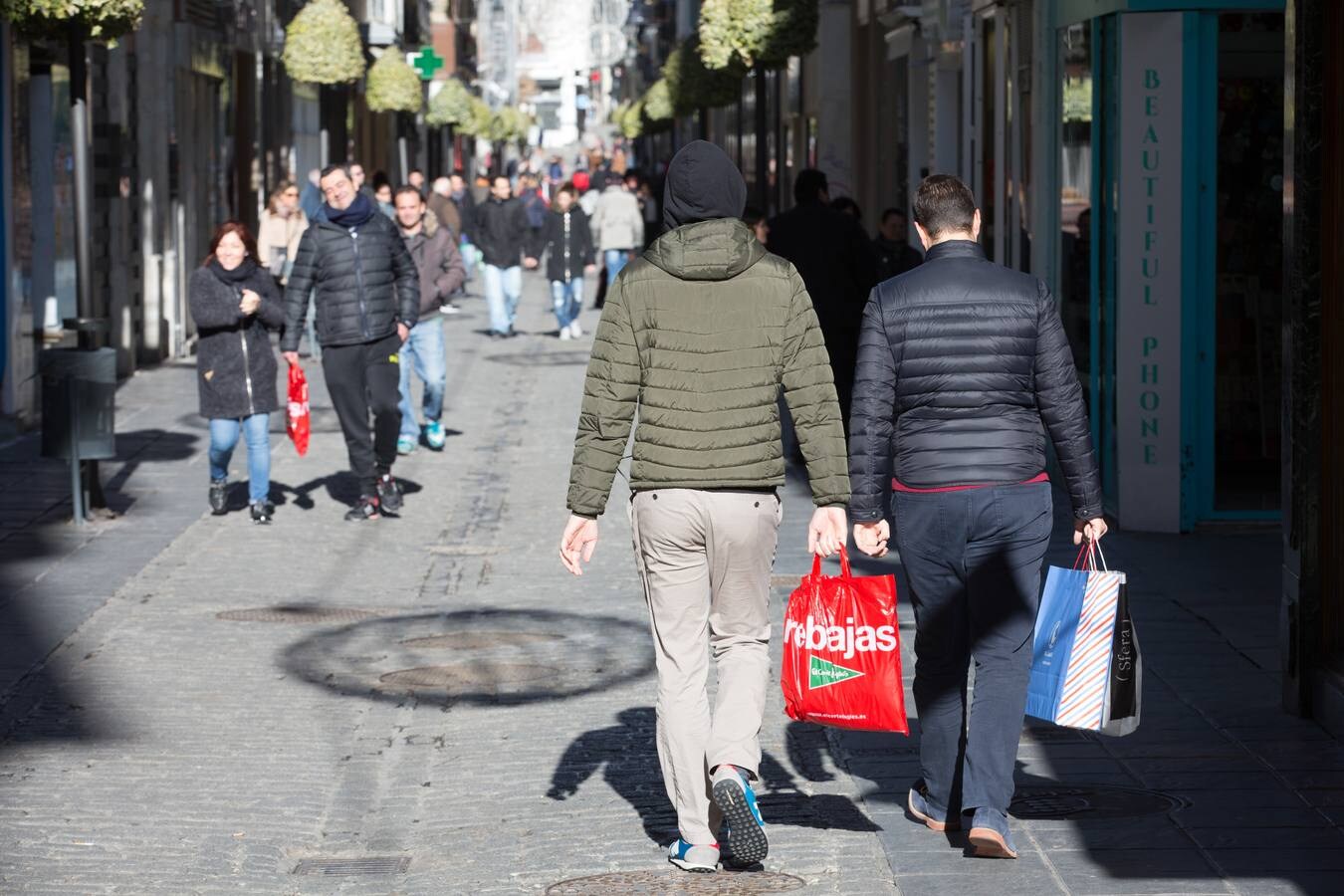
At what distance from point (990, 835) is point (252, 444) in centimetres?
758

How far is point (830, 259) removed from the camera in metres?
13.9

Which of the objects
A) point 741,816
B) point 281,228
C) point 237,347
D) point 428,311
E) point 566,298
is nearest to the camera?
point 741,816

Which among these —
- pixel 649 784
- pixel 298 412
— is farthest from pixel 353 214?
pixel 649 784

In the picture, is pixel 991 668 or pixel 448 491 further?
pixel 448 491

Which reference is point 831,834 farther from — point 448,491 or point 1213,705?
point 448,491

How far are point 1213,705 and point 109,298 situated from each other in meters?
15.3

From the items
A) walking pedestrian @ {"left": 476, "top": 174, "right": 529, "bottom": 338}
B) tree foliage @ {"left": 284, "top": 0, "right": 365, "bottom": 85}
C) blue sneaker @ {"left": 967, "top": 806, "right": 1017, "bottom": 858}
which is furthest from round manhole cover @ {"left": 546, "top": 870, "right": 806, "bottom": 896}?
tree foliage @ {"left": 284, "top": 0, "right": 365, "bottom": 85}

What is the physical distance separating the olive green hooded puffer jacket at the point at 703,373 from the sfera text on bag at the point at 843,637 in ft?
1.03

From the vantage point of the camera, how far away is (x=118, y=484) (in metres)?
14.1

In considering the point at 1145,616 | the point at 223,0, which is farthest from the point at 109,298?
the point at 1145,616

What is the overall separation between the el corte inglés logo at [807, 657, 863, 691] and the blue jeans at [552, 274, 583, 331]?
2067 centimetres

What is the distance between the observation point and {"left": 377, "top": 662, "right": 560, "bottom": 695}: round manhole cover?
28.2 ft

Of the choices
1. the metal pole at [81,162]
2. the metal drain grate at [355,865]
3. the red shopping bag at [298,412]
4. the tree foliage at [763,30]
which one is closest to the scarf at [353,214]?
the red shopping bag at [298,412]

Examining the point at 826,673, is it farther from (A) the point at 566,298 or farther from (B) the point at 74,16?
(A) the point at 566,298
